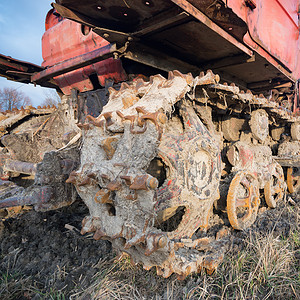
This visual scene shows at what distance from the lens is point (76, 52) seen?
343 centimetres

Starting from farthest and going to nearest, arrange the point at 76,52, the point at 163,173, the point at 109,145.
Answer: the point at 76,52 < the point at 163,173 < the point at 109,145

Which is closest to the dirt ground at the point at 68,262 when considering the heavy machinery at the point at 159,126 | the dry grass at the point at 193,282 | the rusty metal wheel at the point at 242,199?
the dry grass at the point at 193,282

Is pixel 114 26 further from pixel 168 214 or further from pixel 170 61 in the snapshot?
pixel 168 214

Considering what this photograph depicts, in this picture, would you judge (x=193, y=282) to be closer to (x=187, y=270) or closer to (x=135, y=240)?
(x=187, y=270)

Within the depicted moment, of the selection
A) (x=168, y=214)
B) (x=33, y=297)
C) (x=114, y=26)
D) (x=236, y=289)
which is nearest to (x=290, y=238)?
(x=236, y=289)

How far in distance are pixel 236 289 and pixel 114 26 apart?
7.67 feet

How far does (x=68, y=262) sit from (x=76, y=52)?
2641 mm

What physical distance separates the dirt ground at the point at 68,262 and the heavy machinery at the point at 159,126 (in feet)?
0.75

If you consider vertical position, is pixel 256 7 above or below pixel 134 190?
above

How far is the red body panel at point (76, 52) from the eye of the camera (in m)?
3.04

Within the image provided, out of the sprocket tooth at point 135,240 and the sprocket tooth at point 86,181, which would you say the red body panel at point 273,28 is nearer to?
the sprocket tooth at point 86,181

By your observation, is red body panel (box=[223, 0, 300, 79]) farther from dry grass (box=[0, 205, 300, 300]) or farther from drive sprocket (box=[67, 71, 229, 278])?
dry grass (box=[0, 205, 300, 300])

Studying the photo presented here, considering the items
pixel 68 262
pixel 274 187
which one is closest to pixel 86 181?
pixel 68 262

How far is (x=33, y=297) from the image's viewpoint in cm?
190
